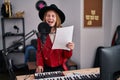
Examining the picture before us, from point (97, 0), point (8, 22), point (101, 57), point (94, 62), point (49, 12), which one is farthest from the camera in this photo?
point (8, 22)

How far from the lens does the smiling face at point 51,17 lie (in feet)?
5.86

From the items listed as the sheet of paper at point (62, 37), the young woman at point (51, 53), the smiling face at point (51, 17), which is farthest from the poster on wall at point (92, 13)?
the sheet of paper at point (62, 37)

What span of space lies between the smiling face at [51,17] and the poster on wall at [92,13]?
1848mm

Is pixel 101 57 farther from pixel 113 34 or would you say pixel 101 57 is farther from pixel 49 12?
pixel 113 34

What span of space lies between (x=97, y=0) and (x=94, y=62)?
1281mm

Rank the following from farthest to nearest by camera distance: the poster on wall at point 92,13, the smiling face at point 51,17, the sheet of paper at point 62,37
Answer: the poster on wall at point 92,13
the smiling face at point 51,17
the sheet of paper at point 62,37

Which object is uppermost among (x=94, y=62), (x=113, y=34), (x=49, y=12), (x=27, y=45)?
(x=49, y=12)

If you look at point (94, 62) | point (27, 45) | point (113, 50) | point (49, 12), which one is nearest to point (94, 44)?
point (94, 62)

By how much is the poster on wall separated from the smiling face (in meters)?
1.85

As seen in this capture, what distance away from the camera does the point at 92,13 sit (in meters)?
3.62

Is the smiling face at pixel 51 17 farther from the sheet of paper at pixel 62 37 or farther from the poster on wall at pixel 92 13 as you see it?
the poster on wall at pixel 92 13

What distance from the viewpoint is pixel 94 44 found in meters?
3.79

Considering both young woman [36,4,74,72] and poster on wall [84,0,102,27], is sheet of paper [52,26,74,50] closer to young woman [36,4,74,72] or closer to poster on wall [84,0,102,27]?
young woman [36,4,74,72]

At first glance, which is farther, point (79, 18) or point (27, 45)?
point (27, 45)
